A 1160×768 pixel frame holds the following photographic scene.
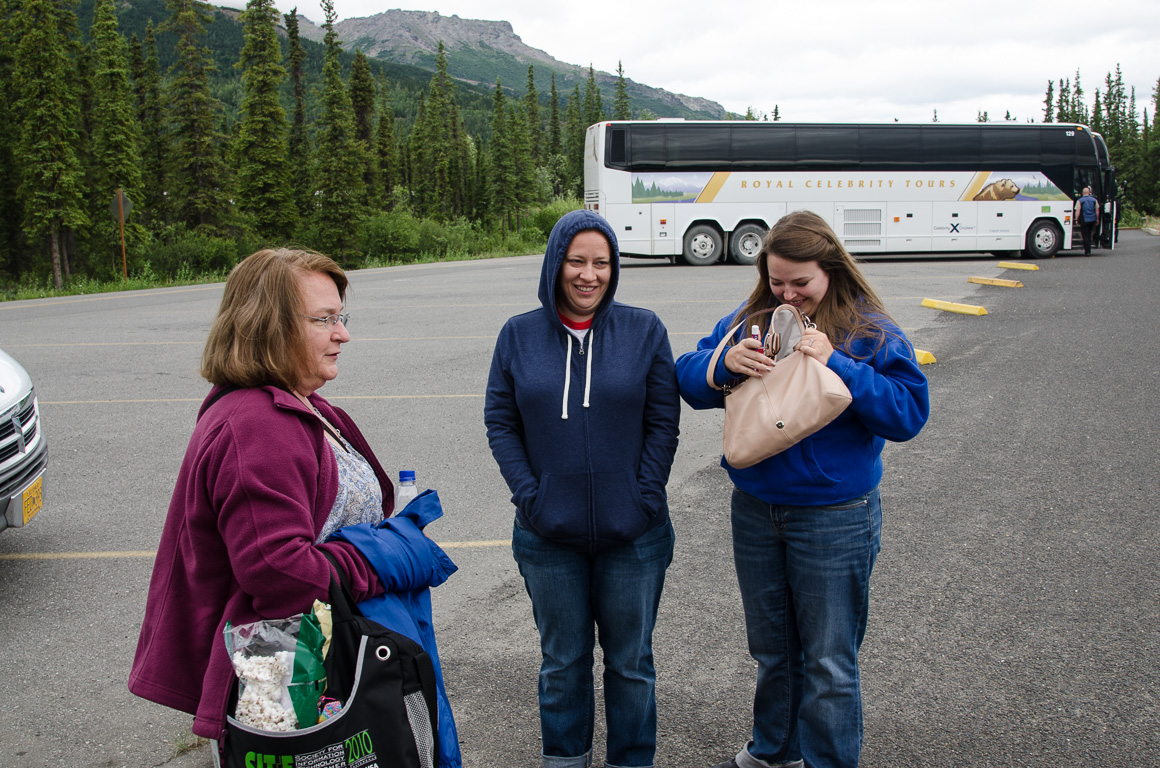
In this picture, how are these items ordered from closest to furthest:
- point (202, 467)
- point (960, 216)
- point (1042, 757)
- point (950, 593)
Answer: point (202, 467), point (1042, 757), point (950, 593), point (960, 216)

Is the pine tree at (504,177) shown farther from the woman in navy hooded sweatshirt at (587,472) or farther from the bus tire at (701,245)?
the woman in navy hooded sweatshirt at (587,472)

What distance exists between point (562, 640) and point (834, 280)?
4.25 ft

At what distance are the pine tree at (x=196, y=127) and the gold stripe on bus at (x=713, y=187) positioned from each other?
34533 millimetres

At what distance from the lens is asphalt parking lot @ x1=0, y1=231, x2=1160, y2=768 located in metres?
2.96

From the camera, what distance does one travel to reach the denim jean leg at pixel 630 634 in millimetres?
2463

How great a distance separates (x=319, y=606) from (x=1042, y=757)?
2.31m

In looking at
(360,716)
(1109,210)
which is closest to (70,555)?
(360,716)

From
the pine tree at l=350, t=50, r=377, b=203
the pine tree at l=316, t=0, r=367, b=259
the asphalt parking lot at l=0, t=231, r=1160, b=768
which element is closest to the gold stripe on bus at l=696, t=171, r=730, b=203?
the asphalt parking lot at l=0, t=231, r=1160, b=768

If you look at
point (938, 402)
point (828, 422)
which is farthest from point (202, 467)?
point (938, 402)

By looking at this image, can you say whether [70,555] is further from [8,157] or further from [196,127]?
[8,157]

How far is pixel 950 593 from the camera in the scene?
3.94 m

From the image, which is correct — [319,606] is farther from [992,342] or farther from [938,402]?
[992,342]

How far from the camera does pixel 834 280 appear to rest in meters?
2.48

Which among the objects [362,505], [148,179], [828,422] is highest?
[148,179]
